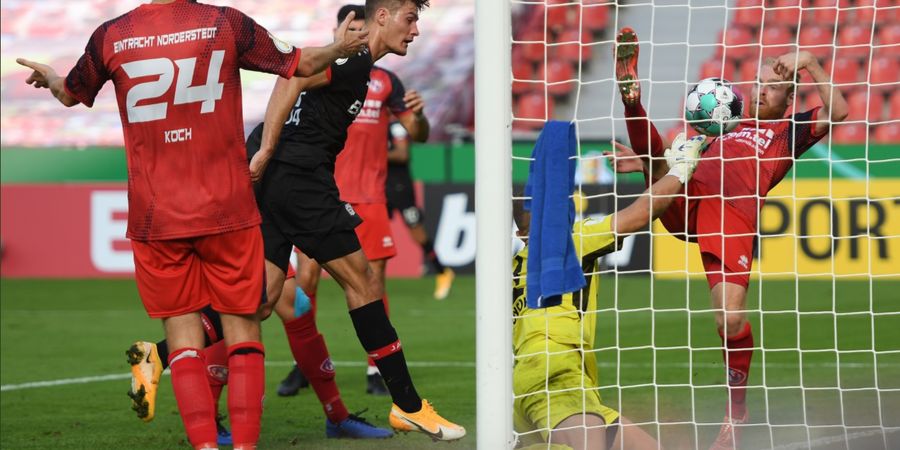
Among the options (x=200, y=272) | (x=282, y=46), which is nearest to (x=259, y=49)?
(x=282, y=46)

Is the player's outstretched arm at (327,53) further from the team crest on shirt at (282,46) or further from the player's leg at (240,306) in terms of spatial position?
the player's leg at (240,306)

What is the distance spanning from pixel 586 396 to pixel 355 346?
14.6 ft

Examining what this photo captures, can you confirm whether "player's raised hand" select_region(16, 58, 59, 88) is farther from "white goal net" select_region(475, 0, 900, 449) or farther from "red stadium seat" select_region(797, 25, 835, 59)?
"red stadium seat" select_region(797, 25, 835, 59)

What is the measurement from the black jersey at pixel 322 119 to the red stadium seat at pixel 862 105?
12.7 m

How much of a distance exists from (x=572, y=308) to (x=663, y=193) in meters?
0.65

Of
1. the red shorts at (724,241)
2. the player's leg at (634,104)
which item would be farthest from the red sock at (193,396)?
the red shorts at (724,241)

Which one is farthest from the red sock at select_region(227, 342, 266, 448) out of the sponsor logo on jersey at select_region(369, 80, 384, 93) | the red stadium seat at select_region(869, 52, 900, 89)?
the red stadium seat at select_region(869, 52, 900, 89)

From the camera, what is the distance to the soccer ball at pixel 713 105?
5.42 metres

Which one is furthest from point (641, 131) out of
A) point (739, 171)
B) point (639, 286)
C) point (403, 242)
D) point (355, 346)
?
point (403, 242)

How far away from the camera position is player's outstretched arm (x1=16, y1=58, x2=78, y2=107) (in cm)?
446

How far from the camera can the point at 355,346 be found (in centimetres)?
887

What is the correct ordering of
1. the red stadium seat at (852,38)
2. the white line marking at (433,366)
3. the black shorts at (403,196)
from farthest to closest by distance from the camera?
the red stadium seat at (852,38), the black shorts at (403,196), the white line marking at (433,366)

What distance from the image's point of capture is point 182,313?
4410mm

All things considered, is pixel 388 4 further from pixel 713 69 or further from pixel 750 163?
pixel 713 69
